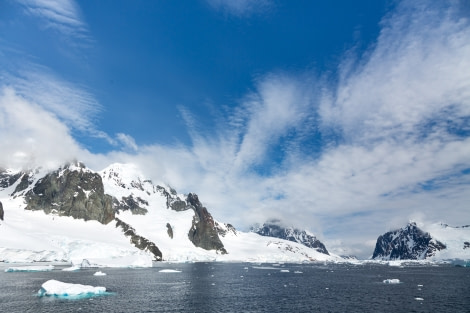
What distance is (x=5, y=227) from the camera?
18725cm

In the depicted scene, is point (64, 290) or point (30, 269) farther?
point (30, 269)

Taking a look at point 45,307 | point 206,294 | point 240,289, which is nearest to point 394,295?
point 240,289

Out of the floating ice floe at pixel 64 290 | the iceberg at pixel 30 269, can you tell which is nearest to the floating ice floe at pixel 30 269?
the iceberg at pixel 30 269

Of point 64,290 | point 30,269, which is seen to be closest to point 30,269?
point 30,269

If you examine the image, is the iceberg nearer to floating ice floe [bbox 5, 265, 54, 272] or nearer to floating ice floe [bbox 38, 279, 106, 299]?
floating ice floe [bbox 5, 265, 54, 272]

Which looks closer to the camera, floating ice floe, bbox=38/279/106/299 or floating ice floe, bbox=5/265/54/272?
floating ice floe, bbox=38/279/106/299

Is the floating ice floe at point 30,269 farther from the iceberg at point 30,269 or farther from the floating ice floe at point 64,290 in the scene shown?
the floating ice floe at point 64,290

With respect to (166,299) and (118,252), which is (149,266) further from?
(166,299)

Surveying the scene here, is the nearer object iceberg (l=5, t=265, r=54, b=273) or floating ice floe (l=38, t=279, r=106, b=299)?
floating ice floe (l=38, t=279, r=106, b=299)

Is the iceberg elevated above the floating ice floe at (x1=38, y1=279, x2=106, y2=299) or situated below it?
above

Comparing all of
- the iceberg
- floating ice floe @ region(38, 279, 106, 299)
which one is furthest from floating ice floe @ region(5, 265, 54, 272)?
floating ice floe @ region(38, 279, 106, 299)

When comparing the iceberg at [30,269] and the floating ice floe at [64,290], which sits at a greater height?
the iceberg at [30,269]

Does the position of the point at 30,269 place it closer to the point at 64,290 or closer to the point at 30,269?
the point at 30,269

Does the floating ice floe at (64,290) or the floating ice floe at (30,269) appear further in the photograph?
the floating ice floe at (30,269)
